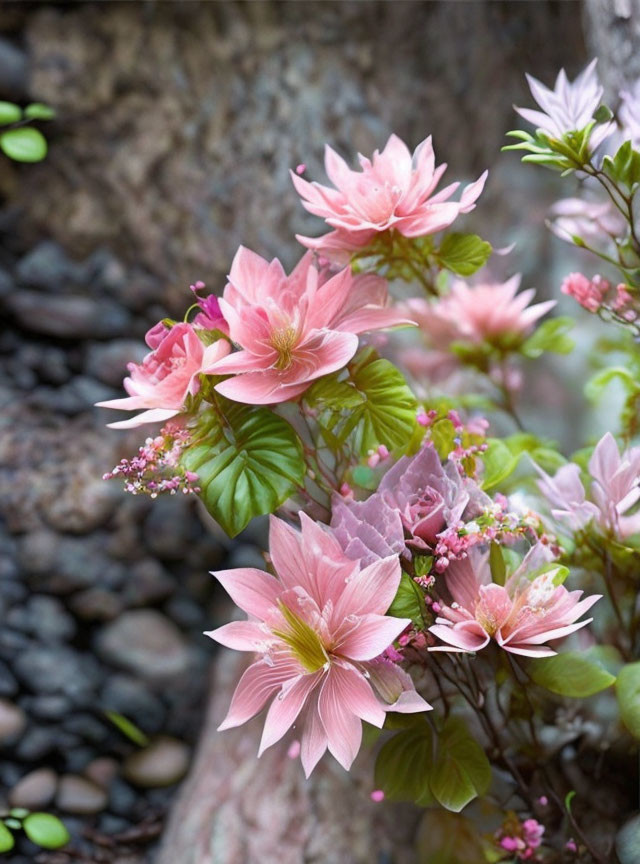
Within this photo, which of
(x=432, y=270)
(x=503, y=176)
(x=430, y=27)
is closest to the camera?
(x=432, y=270)

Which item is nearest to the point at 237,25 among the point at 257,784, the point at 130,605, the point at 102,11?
the point at 102,11

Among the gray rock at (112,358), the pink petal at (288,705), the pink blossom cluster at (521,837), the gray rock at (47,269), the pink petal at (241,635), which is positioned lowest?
the gray rock at (112,358)

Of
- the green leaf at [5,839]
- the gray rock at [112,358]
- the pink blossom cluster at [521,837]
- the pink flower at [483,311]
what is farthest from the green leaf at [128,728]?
the pink flower at [483,311]

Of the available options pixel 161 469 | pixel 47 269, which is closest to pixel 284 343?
pixel 161 469

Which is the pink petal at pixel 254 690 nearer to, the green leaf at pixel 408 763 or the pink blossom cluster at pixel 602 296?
the green leaf at pixel 408 763

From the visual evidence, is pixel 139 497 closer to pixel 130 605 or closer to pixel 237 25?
pixel 130 605

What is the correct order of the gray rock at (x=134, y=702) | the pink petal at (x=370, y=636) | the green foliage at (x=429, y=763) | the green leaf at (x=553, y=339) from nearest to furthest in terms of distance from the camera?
the pink petal at (x=370, y=636)
the green foliage at (x=429, y=763)
the green leaf at (x=553, y=339)
the gray rock at (x=134, y=702)
